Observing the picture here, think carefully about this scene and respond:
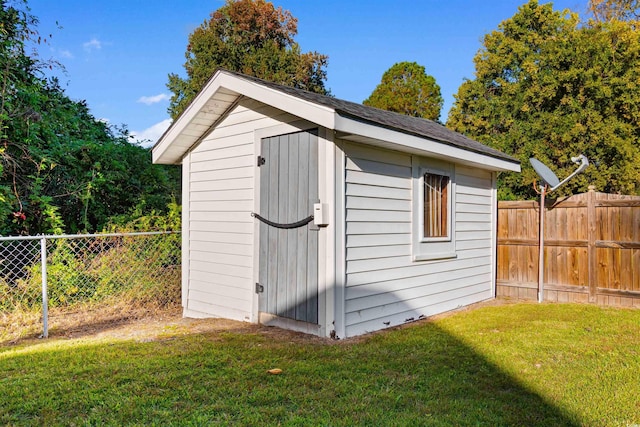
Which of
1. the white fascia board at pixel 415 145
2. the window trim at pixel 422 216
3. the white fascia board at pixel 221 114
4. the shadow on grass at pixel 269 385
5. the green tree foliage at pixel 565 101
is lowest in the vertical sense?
the shadow on grass at pixel 269 385

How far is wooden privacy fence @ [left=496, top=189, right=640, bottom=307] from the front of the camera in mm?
6352

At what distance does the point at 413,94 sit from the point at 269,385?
17.7 m

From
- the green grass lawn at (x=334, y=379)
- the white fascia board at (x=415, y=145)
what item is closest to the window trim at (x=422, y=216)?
the white fascia board at (x=415, y=145)

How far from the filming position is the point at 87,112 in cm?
898

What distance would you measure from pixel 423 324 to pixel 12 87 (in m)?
5.96

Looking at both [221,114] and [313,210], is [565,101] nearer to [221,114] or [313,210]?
[221,114]

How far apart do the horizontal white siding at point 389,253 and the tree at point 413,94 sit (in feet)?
42.9

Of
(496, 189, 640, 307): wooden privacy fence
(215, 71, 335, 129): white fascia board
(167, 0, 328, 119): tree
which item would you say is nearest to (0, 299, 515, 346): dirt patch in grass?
(496, 189, 640, 307): wooden privacy fence

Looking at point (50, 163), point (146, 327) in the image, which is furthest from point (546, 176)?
point (50, 163)

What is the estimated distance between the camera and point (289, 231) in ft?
15.9

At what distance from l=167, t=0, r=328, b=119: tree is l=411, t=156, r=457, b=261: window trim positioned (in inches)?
523

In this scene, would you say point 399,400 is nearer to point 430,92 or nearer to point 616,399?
point 616,399

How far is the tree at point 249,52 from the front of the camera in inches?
723

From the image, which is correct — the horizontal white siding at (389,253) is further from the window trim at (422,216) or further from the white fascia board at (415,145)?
the white fascia board at (415,145)
